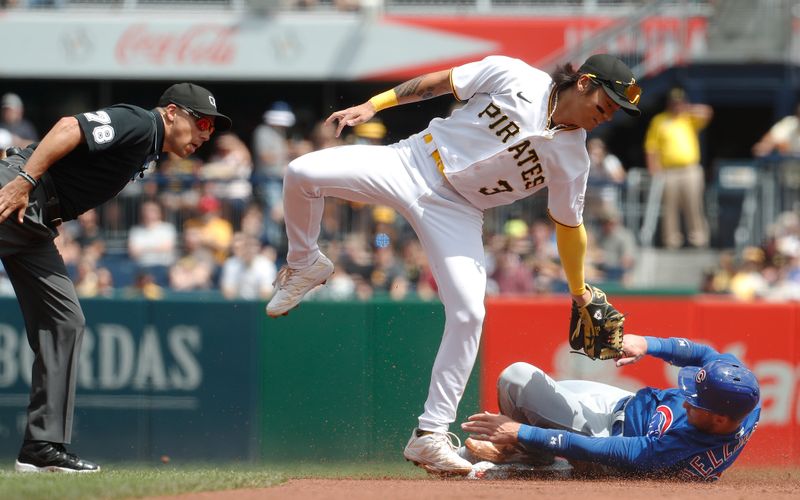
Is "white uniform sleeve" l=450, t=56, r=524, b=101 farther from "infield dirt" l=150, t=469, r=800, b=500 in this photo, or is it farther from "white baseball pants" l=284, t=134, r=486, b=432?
"infield dirt" l=150, t=469, r=800, b=500

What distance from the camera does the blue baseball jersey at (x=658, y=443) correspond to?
696 centimetres

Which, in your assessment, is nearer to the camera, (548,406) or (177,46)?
(548,406)

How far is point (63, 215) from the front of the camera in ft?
22.8

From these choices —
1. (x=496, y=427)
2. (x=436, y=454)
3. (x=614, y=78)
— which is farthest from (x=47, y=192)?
(x=614, y=78)

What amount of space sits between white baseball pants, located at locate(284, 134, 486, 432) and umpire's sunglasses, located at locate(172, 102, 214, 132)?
0.56m

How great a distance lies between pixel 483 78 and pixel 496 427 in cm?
197

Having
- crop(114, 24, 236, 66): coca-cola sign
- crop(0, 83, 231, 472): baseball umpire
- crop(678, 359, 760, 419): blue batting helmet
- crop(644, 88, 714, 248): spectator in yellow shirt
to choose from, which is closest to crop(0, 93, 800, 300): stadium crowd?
crop(644, 88, 714, 248): spectator in yellow shirt

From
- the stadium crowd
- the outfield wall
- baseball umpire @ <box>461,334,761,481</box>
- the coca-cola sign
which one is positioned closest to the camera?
baseball umpire @ <box>461,334,761,481</box>

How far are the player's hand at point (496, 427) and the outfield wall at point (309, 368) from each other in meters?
2.55

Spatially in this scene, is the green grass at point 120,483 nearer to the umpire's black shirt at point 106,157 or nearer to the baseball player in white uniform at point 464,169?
the baseball player in white uniform at point 464,169

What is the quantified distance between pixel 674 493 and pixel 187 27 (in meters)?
13.0

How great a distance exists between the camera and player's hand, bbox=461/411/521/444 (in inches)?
282

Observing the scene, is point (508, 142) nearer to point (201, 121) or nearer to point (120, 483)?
point (201, 121)

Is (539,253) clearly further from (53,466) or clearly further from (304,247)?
(53,466)
